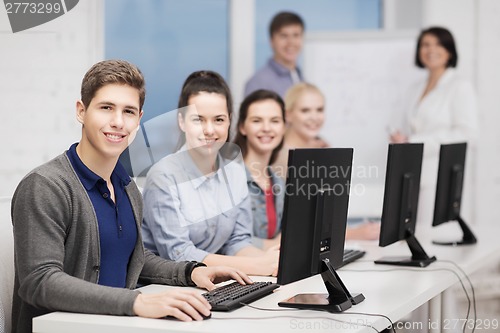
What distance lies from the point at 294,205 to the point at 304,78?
3.54 meters

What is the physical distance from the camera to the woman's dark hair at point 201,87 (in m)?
2.78

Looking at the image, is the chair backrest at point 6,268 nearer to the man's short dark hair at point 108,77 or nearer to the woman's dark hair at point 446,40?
the man's short dark hair at point 108,77

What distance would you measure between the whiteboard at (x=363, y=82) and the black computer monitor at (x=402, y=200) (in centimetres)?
242

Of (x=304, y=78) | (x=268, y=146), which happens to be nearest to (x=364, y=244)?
(x=268, y=146)

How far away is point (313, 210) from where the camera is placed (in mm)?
2074

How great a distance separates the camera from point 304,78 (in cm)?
545

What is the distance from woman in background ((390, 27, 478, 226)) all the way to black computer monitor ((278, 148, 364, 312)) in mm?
2814

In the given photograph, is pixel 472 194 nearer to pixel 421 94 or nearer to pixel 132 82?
pixel 421 94

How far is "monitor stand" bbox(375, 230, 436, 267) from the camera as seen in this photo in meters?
2.89

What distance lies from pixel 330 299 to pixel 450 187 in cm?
155

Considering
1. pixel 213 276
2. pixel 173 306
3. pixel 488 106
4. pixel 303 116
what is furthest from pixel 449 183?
pixel 488 106

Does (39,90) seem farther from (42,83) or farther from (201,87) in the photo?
(201,87)

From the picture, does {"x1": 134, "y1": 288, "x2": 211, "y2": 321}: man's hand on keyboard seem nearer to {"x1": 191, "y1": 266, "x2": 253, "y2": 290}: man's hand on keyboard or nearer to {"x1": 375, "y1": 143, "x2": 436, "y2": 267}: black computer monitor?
{"x1": 191, "y1": 266, "x2": 253, "y2": 290}: man's hand on keyboard

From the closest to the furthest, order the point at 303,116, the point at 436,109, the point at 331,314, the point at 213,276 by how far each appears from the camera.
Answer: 1. the point at 331,314
2. the point at 213,276
3. the point at 303,116
4. the point at 436,109
